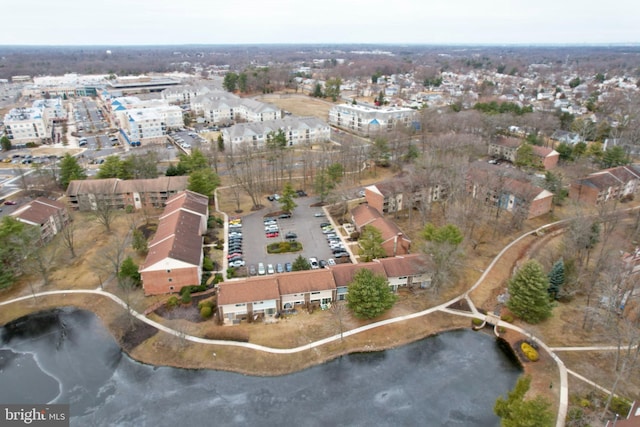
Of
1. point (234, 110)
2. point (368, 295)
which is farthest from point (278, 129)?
point (368, 295)

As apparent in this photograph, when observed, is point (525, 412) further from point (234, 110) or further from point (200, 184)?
point (234, 110)

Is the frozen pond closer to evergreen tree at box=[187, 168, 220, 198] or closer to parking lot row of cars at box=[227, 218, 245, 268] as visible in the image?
parking lot row of cars at box=[227, 218, 245, 268]

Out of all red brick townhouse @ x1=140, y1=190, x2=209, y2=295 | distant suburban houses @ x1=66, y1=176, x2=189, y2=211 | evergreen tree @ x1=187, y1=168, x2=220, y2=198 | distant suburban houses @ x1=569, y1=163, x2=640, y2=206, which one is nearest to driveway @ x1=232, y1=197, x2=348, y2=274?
red brick townhouse @ x1=140, y1=190, x2=209, y2=295

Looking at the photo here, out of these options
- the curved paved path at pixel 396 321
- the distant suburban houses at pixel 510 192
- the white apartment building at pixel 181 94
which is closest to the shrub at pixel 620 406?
the curved paved path at pixel 396 321

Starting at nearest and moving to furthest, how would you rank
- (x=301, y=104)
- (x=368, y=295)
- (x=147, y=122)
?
1. (x=368, y=295)
2. (x=147, y=122)
3. (x=301, y=104)

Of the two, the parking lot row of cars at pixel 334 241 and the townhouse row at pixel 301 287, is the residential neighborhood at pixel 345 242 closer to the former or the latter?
the townhouse row at pixel 301 287
